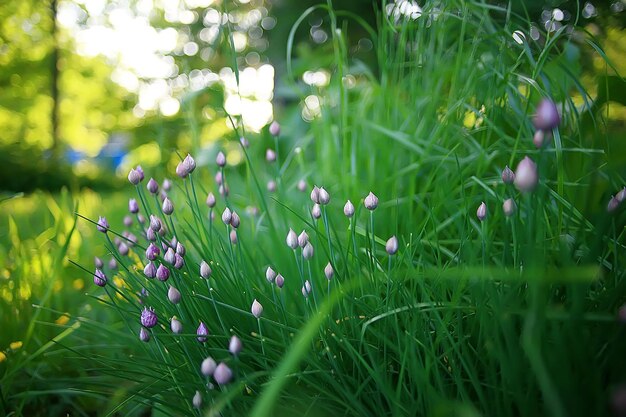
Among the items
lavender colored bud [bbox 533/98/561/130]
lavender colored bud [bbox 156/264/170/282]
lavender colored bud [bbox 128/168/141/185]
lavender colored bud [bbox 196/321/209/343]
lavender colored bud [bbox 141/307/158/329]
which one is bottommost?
lavender colored bud [bbox 196/321/209/343]

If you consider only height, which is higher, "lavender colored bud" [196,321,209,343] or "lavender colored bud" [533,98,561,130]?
"lavender colored bud" [533,98,561,130]

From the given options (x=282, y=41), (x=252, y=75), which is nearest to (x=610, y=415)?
(x=252, y=75)

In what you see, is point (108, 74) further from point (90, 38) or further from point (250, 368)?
point (250, 368)

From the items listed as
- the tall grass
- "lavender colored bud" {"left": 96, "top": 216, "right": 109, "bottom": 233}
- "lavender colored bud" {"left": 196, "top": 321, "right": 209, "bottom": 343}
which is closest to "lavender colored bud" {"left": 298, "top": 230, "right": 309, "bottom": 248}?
the tall grass

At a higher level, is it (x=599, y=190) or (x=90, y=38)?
(x=90, y=38)

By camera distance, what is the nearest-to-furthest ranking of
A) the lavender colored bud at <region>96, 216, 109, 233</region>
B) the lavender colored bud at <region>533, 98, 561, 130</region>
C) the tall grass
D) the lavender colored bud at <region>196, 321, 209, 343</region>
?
the lavender colored bud at <region>533, 98, 561, 130</region>
the tall grass
the lavender colored bud at <region>196, 321, 209, 343</region>
the lavender colored bud at <region>96, 216, 109, 233</region>

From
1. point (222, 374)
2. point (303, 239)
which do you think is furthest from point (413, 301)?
point (222, 374)

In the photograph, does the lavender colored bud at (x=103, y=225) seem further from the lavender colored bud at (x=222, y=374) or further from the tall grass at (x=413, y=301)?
the lavender colored bud at (x=222, y=374)

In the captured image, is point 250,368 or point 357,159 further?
point 357,159

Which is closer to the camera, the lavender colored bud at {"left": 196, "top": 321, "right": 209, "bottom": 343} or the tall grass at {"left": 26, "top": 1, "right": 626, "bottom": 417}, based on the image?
the tall grass at {"left": 26, "top": 1, "right": 626, "bottom": 417}

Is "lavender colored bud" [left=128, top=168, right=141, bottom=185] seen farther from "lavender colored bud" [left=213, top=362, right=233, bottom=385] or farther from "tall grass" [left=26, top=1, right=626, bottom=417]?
"lavender colored bud" [left=213, top=362, right=233, bottom=385]

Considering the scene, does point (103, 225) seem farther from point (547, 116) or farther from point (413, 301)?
point (547, 116)
